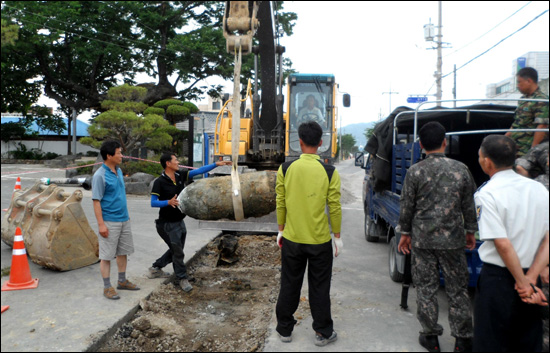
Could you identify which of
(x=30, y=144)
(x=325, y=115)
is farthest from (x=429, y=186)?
(x=30, y=144)

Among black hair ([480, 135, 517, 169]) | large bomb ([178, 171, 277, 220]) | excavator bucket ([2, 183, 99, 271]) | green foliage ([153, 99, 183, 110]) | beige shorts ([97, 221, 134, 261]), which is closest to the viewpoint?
black hair ([480, 135, 517, 169])

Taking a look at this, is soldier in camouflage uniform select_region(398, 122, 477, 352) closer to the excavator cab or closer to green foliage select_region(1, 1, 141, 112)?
the excavator cab

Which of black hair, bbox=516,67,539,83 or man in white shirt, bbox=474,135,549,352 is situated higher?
black hair, bbox=516,67,539,83

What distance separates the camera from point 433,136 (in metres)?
3.56

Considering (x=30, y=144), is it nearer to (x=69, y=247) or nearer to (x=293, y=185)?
(x=69, y=247)

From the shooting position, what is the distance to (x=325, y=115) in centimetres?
977

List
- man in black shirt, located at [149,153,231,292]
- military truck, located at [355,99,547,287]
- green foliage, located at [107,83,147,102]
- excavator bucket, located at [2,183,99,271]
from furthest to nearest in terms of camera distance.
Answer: green foliage, located at [107,83,147,102]
military truck, located at [355,99,547,287]
excavator bucket, located at [2,183,99,271]
man in black shirt, located at [149,153,231,292]

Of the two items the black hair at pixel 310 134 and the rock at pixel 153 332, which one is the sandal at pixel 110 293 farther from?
the black hair at pixel 310 134

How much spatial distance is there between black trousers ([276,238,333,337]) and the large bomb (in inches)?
50.8

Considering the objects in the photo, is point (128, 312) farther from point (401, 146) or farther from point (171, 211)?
point (401, 146)

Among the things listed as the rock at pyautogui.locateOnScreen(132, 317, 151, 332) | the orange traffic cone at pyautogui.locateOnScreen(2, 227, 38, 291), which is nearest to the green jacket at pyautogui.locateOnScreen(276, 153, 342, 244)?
the rock at pyautogui.locateOnScreen(132, 317, 151, 332)

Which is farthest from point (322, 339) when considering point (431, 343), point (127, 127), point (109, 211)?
point (127, 127)

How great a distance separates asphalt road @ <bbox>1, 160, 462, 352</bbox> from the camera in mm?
3566

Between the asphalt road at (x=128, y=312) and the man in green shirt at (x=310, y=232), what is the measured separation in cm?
26
